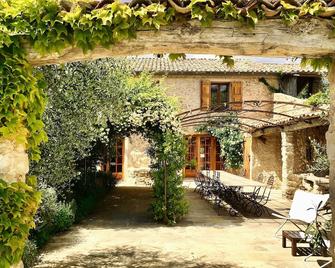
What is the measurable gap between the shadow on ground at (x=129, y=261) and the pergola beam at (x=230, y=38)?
3.53 metres

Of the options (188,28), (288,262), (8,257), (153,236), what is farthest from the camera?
(153,236)

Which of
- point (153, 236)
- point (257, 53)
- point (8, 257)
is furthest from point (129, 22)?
point (153, 236)

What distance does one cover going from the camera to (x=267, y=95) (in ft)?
58.6

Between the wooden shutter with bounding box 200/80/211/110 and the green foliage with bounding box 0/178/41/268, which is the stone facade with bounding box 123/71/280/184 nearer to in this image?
the wooden shutter with bounding box 200/80/211/110

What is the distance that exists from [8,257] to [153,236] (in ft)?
15.9

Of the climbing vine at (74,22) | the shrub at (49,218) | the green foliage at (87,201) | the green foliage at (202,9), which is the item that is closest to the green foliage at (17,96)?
the climbing vine at (74,22)

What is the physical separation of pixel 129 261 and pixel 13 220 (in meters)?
3.20

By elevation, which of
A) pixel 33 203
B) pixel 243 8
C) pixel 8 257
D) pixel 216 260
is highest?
pixel 243 8

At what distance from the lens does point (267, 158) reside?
15.4 meters

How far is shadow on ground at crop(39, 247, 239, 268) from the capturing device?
5.61m

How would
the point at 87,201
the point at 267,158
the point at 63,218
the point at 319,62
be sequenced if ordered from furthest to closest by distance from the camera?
the point at 267,158, the point at 87,201, the point at 63,218, the point at 319,62

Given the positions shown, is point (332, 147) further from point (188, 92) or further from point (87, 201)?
point (188, 92)

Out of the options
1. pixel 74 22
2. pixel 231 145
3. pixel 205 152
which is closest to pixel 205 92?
pixel 231 145

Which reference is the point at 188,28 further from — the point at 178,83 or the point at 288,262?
the point at 178,83
